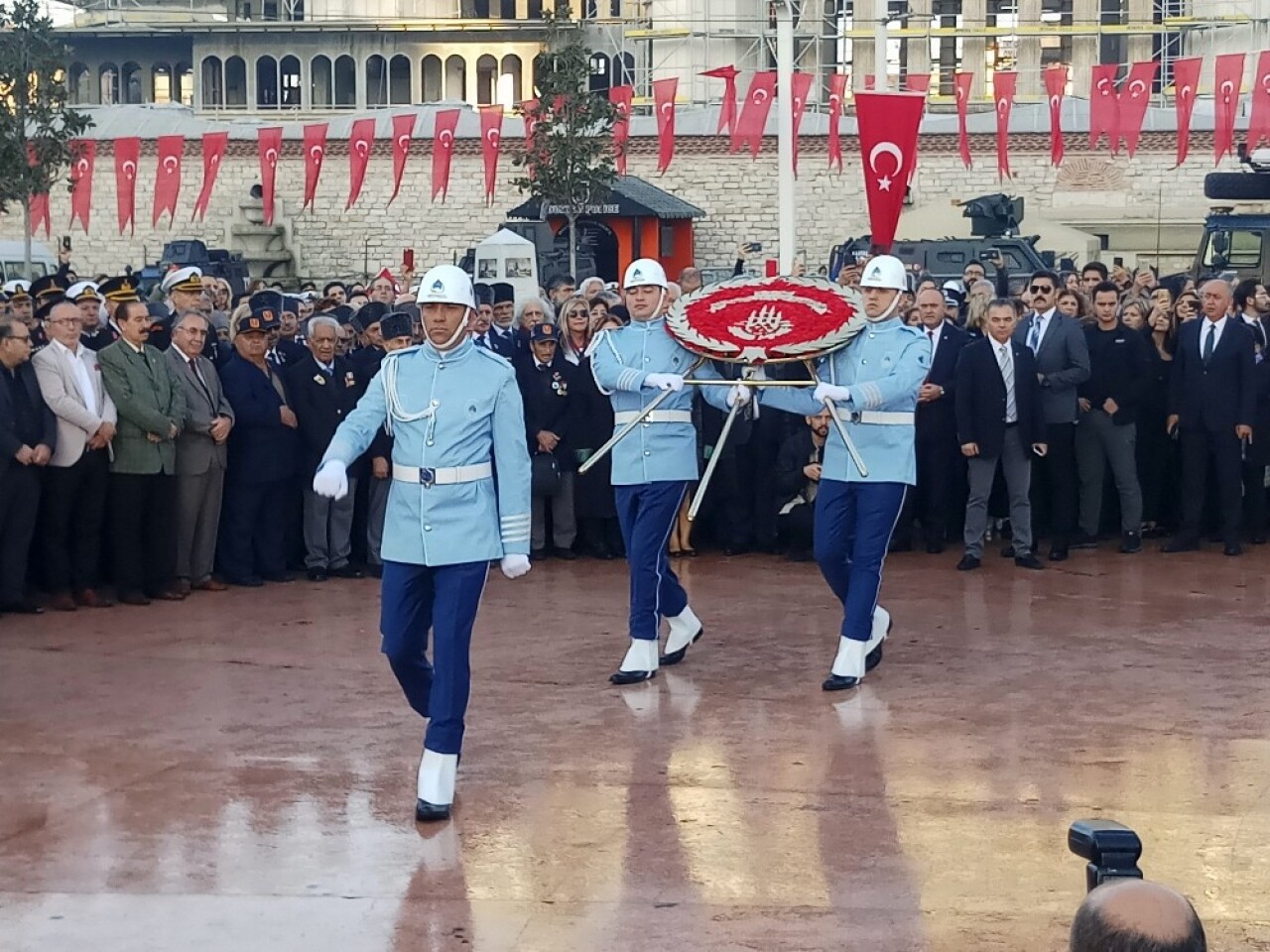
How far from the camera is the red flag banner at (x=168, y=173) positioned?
4262cm

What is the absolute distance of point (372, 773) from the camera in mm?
7457

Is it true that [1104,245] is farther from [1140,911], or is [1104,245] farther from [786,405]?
[1140,911]

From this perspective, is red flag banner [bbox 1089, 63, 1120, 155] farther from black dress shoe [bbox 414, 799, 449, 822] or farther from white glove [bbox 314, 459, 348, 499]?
black dress shoe [bbox 414, 799, 449, 822]

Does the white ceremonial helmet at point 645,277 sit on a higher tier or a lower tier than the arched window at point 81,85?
lower

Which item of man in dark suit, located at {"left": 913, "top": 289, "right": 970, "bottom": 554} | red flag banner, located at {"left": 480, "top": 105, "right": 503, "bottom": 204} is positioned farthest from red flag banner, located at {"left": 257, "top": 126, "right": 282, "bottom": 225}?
man in dark suit, located at {"left": 913, "top": 289, "right": 970, "bottom": 554}

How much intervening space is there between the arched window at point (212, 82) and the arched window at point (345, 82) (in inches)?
152

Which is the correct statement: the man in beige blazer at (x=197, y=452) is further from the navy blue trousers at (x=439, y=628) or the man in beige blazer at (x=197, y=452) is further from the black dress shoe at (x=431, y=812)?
the black dress shoe at (x=431, y=812)

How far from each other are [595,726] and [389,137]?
38232 mm

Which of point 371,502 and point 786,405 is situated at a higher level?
point 786,405

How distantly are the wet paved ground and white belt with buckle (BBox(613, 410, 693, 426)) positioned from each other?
1.15 meters

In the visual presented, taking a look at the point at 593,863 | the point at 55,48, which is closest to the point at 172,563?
the point at 593,863

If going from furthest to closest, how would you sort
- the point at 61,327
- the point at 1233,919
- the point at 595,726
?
the point at 61,327 < the point at 595,726 < the point at 1233,919

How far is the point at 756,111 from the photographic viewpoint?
4244 cm

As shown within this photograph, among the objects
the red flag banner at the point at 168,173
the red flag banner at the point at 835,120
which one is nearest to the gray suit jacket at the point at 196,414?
the red flag banner at the point at 835,120
